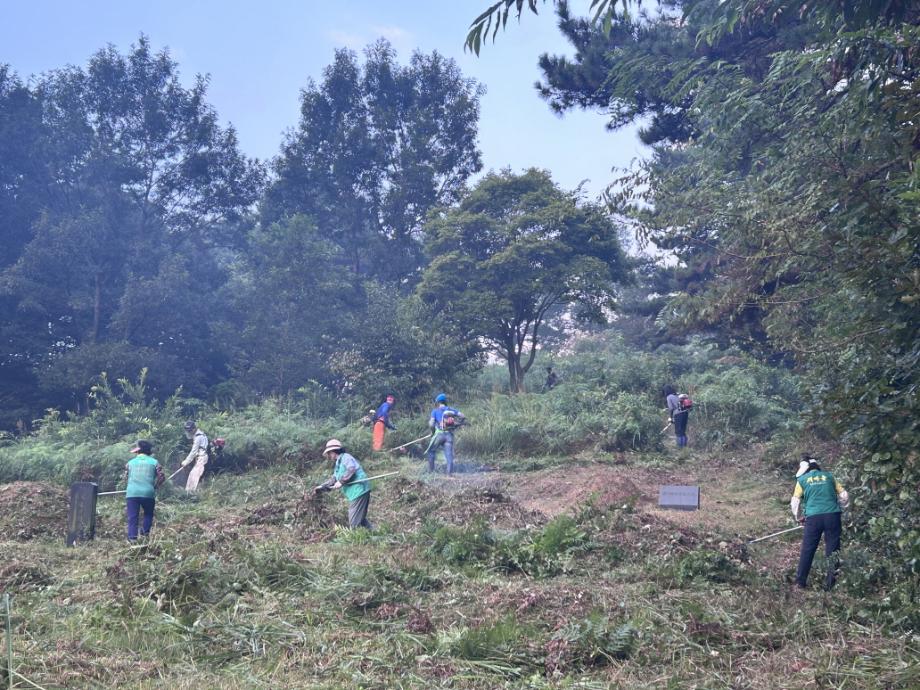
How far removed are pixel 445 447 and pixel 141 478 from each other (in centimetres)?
708

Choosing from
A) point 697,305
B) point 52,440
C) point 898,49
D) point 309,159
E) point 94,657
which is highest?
point 309,159

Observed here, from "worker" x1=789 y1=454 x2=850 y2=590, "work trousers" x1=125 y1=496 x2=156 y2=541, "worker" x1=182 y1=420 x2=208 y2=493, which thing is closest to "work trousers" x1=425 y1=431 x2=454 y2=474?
"worker" x1=182 y1=420 x2=208 y2=493

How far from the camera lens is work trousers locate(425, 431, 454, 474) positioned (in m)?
17.5

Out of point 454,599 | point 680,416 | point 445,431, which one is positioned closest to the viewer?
point 454,599

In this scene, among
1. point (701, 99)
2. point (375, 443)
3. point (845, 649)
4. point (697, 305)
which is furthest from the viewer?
point (375, 443)

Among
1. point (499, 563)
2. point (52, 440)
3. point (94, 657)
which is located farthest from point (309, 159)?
point (94, 657)

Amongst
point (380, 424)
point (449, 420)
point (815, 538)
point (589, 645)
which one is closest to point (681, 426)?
point (449, 420)

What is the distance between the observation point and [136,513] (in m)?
11.8

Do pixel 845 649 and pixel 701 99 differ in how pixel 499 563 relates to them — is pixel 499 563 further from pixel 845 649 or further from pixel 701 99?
pixel 701 99

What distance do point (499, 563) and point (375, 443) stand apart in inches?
410

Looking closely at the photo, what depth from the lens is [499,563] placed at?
9.64 m

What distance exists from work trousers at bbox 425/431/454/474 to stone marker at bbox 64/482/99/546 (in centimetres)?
736

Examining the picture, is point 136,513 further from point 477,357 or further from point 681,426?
point 477,357

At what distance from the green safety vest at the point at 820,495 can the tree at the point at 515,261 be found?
57.5ft
